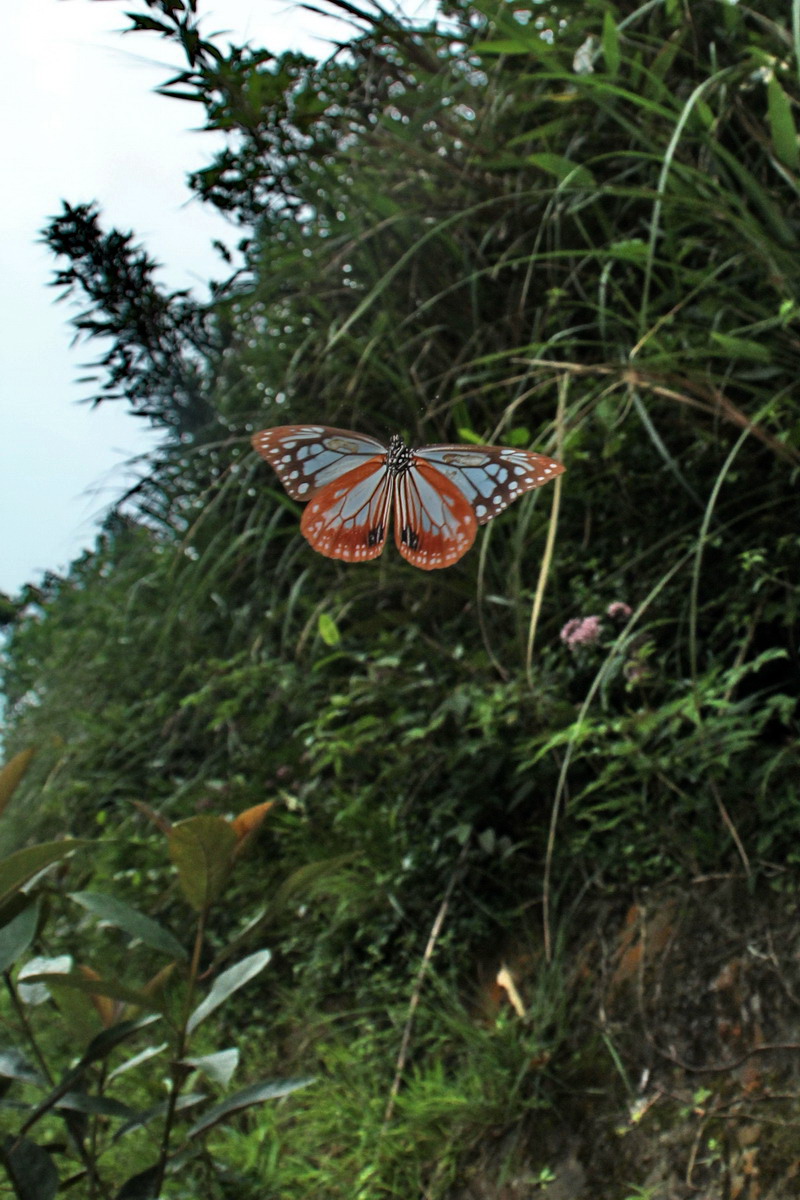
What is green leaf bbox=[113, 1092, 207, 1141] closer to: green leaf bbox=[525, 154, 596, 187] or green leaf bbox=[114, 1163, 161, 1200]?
green leaf bbox=[114, 1163, 161, 1200]

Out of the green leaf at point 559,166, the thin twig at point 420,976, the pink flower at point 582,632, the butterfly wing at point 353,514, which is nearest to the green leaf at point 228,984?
the thin twig at point 420,976

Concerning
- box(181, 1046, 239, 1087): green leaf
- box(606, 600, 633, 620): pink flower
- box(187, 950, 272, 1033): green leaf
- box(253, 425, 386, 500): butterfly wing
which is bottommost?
box(181, 1046, 239, 1087): green leaf

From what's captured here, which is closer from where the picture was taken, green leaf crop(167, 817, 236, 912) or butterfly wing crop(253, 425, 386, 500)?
butterfly wing crop(253, 425, 386, 500)

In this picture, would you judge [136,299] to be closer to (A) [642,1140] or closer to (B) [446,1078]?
(A) [642,1140]

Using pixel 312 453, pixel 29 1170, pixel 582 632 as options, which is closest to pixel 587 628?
pixel 582 632

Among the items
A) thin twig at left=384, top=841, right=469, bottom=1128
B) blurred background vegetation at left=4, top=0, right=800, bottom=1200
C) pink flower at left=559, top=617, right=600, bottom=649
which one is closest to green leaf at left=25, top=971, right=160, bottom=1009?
blurred background vegetation at left=4, top=0, right=800, bottom=1200

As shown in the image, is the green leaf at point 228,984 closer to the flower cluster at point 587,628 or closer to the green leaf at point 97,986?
the green leaf at point 97,986

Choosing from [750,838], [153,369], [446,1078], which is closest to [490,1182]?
[446,1078]

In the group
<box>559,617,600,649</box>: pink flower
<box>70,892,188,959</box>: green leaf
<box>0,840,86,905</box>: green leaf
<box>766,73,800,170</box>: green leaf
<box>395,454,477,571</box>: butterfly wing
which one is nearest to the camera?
<box>395,454,477,571</box>: butterfly wing
